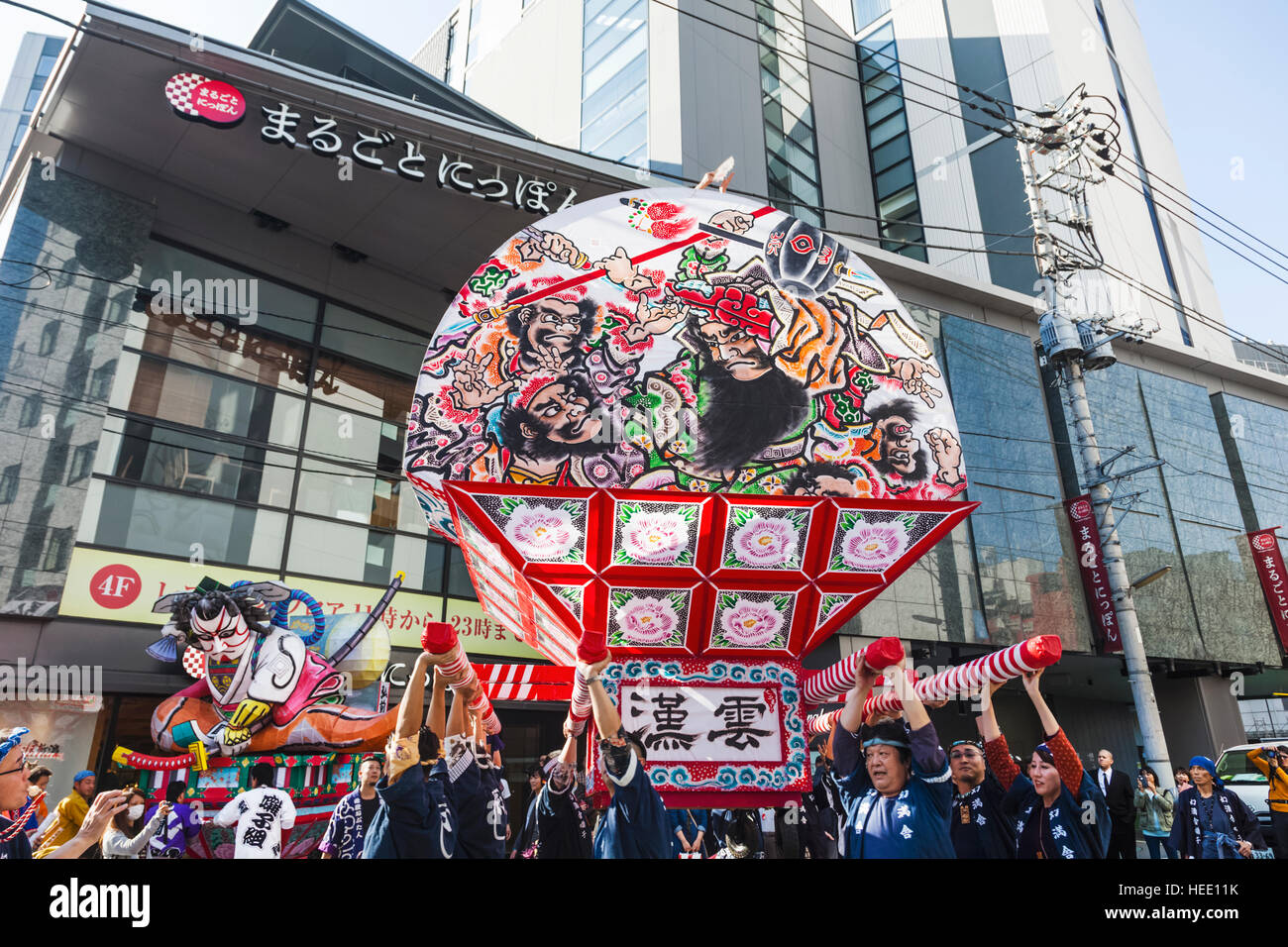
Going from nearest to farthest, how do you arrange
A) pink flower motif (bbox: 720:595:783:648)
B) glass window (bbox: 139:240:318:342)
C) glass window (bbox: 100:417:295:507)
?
pink flower motif (bbox: 720:595:783:648) → glass window (bbox: 100:417:295:507) → glass window (bbox: 139:240:318:342)

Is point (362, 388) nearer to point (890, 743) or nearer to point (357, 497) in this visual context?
point (357, 497)

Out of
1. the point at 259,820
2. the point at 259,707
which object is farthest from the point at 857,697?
the point at 259,707

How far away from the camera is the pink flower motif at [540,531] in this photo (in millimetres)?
5008

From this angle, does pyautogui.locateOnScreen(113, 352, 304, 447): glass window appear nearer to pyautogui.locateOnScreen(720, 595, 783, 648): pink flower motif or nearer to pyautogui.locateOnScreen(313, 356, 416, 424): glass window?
pyautogui.locateOnScreen(313, 356, 416, 424): glass window

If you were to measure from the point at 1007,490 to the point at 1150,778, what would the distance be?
320 inches

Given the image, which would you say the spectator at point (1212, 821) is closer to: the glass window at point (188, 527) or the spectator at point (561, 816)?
the spectator at point (561, 816)

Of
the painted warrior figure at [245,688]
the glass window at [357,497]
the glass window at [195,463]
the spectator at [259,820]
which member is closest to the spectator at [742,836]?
the spectator at [259,820]

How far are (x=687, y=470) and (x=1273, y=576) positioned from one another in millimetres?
23409

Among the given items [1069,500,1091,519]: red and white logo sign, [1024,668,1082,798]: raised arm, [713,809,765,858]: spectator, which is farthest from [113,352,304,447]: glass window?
[1069,500,1091,519]: red and white logo sign

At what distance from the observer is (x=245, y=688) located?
10.7 meters

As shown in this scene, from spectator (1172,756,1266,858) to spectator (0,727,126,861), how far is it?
9.26m

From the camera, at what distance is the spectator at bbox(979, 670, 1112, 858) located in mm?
6082
